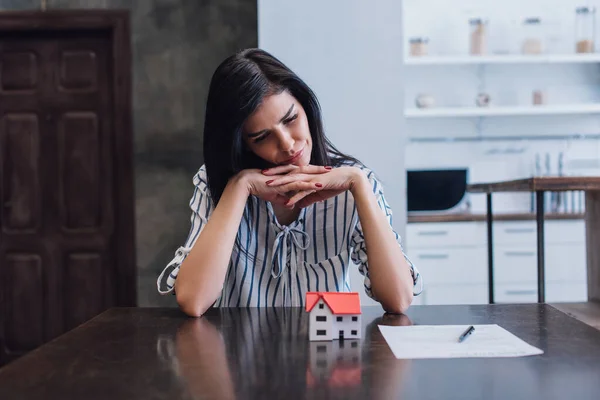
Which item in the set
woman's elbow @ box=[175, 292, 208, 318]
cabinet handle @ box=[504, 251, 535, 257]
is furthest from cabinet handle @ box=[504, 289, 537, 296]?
woman's elbow @ box=[175, 292, 208, 318]

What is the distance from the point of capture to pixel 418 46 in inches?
181

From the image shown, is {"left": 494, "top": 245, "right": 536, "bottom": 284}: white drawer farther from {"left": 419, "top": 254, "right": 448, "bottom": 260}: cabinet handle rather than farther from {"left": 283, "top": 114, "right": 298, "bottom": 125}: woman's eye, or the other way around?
{"left": 283, "top": 114, "right": 298, "bottom": 125}: woman's eye

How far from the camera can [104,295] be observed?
376 cm

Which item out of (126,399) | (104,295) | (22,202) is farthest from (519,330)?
(22,202)

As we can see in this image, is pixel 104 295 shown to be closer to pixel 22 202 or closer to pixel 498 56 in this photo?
pixel 22 202

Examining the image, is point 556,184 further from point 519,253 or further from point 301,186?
point 519,253

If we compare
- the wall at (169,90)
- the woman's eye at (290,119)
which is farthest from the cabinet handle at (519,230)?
the woman's eye at (290,119)

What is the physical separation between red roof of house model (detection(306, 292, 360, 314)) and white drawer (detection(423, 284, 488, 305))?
331cm

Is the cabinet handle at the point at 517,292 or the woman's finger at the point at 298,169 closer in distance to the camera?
the woman's finger at the point at 298,169

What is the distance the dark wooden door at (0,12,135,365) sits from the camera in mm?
3734

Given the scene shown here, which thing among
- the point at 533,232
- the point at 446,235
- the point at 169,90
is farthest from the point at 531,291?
the point at 169,90

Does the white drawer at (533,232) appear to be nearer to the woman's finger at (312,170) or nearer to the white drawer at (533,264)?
the white drawer at (533,264)

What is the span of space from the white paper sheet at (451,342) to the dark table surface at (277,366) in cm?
2

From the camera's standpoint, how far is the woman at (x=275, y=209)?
144 cm
